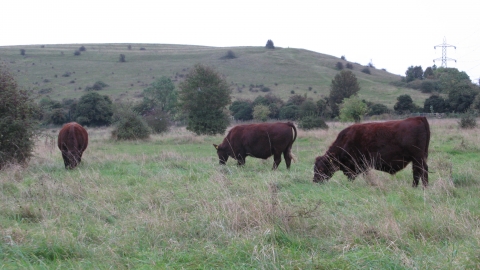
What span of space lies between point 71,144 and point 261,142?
5864 mm

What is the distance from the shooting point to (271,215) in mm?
5398

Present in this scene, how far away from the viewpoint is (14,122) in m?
12.4

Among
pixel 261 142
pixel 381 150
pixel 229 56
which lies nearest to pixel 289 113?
pixel 261 142

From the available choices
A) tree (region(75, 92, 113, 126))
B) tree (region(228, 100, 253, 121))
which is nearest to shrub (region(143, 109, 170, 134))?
tree (region(75, 92, 113, 126))

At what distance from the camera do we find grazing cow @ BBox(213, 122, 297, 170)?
42.6 feet

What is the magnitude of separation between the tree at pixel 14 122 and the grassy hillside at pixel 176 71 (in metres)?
49.7

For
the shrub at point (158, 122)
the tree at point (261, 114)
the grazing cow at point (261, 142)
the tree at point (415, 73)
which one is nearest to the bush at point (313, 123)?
the tree at point (261, 114)

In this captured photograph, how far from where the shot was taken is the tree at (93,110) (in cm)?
4047

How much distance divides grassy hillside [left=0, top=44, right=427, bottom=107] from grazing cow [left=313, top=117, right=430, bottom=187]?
51.6 meters

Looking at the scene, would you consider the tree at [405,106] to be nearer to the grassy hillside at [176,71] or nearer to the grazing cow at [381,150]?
the grassy hillside at [176,71]

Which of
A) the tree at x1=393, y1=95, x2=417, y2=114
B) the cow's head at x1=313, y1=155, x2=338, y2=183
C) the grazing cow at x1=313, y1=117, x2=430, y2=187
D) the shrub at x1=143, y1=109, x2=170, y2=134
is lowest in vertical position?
the shrub at x1=143, y1=109, x2=170, y2=134

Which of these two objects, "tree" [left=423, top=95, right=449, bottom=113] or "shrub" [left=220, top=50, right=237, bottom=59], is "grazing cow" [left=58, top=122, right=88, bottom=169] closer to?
"tree" [left=423, top=95, right=449, bottom=113]

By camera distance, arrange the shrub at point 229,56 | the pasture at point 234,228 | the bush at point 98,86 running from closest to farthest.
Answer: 1. the pasture at point 234,228
2. the bush at point 98,86
3. the shrub at point 229,56

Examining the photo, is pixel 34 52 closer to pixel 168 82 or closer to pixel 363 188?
pixel 168 82
